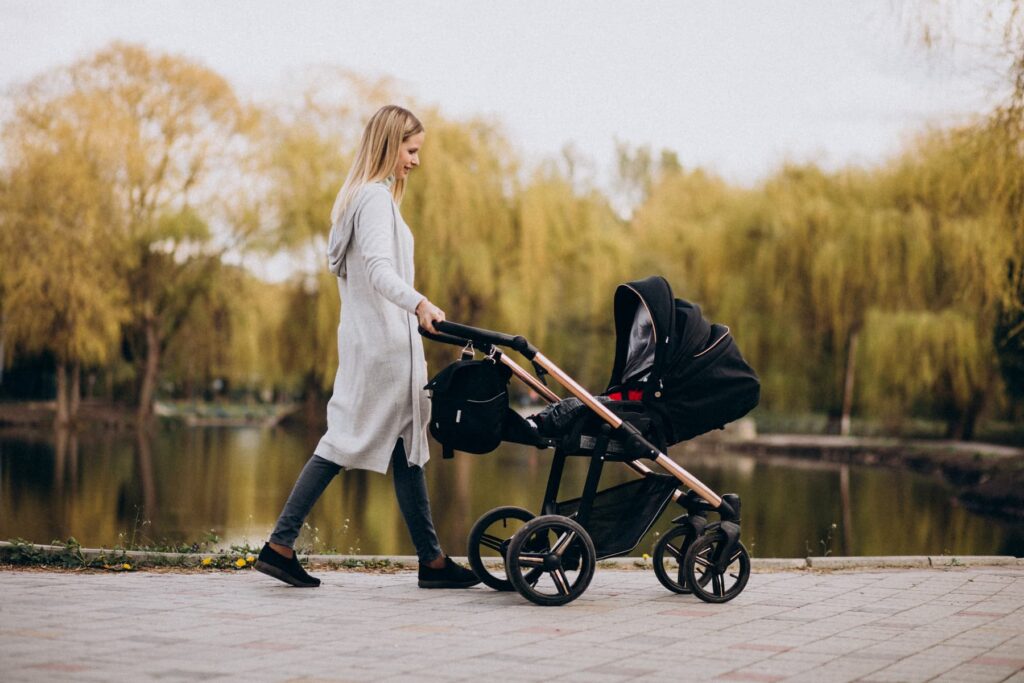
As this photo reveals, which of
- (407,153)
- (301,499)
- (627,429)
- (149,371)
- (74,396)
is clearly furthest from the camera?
(149,371)

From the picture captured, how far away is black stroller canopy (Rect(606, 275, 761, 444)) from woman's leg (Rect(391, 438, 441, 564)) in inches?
37.5

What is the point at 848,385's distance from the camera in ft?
95.8

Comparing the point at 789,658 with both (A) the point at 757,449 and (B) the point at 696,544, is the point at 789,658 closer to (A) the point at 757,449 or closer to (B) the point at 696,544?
(B) the point at 696,544

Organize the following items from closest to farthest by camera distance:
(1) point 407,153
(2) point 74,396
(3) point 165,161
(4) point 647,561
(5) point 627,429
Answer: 1. (5) point 627,429
2. (1) point 407,153
3. (4) point 647,561
4. (3) point 165,161
5. (2) point 74,396

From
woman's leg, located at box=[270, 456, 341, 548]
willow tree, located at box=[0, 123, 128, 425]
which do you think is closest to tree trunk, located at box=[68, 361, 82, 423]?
willow tree, located at box=[0, 123, 128, 425]

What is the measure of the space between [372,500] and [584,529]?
10083 millimetres

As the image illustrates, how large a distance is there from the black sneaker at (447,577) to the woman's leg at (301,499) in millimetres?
523

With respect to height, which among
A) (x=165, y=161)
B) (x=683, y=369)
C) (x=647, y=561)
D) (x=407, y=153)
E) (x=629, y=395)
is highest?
(x=165, y=161)

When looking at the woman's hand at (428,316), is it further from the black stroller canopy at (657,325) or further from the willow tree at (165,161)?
the willow tree at (165,161)

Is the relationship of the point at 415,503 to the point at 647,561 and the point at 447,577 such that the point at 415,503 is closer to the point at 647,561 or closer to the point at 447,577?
the point at 447,577

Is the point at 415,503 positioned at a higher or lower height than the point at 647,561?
higher

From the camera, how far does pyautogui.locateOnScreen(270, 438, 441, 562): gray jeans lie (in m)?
5.22

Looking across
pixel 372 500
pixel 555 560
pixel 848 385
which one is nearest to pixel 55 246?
pixel 372 500

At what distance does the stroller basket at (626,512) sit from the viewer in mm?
5199
